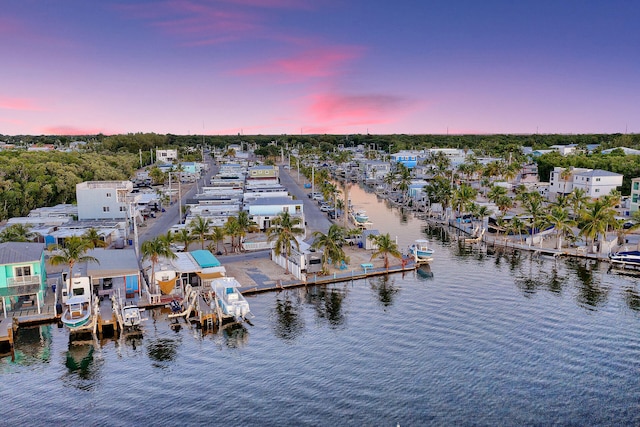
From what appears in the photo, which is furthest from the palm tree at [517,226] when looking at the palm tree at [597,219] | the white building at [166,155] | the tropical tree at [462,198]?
the white building at [166,155]

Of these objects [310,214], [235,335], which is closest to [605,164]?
[310,214]

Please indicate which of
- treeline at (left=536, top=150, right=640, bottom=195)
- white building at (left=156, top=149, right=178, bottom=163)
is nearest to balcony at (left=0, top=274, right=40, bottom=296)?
treeline at (left=536, top=150, right=640, bottom=195)

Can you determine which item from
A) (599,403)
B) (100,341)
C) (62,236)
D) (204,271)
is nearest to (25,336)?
(100,341)

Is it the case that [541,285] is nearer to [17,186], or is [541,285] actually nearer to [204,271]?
[204,271]

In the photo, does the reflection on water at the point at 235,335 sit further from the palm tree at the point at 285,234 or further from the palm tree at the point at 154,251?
the palm tree at the point at 285,234

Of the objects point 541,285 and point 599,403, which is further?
point 541,285

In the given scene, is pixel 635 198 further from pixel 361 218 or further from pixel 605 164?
pixel 361 218
